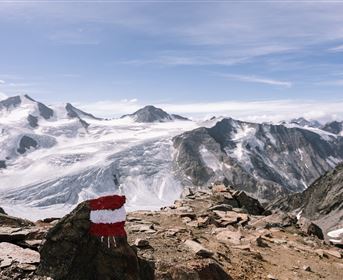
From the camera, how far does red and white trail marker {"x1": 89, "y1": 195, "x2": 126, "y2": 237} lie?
14.1 metres

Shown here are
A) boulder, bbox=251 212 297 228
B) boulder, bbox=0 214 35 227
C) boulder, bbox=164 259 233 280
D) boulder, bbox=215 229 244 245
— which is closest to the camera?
boulder, bbox=164 259 233 280

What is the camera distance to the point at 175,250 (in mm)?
19578

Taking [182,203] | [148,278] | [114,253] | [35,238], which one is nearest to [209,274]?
[148,278]

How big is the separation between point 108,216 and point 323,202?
129620 mm

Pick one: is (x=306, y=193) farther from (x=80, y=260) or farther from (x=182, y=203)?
(x=80, y=260)

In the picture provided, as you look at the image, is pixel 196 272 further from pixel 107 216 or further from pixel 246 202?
pixel 246 202

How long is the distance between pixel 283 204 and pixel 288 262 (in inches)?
6188

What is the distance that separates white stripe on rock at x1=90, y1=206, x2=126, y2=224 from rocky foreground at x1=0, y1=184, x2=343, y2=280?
300 millimetres

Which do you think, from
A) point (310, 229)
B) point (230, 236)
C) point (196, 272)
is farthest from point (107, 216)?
point (310, 229)

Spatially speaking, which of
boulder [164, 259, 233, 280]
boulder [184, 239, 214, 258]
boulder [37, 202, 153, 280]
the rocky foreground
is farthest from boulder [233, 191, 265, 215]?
boulder [37, 202, 153, 280]

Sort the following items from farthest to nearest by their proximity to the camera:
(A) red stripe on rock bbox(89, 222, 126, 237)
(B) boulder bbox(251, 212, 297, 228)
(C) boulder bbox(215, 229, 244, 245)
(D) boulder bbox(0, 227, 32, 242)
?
(B) boulder bbox(251, 212, 297, 228) < (C) boulder bbox(215, 229, 244, 245) < (D) boulder bbox(0, 227, 32, 242) < (A) red stripe on rock bbox(89, 222, 126, 237)

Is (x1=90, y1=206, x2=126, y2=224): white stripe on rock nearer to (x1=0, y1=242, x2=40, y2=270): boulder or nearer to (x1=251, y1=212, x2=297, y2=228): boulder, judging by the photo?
(x1=0, y1=242, x2=40, y2=270): boulder

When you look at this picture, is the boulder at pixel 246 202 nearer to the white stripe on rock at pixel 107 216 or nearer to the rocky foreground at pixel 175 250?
the rocky foreground at pixel 175 250

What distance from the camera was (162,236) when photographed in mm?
22797
